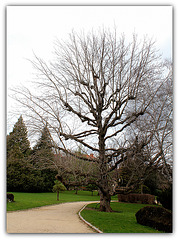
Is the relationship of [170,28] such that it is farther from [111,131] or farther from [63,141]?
[63,141]

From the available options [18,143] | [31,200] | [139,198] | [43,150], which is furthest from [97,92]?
[139,198]

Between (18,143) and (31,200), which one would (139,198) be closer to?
(31,200)

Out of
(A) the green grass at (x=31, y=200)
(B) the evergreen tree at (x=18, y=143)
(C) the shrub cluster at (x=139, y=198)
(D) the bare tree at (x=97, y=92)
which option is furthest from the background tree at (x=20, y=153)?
(C) the shrub cluster at (x=139, y=198)

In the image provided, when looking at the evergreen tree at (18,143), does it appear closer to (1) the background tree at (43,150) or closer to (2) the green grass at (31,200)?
(1) the background tree at (43,150)

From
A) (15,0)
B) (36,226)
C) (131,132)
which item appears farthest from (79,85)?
(36,226)

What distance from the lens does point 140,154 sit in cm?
610

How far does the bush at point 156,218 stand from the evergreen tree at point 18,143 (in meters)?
3.71

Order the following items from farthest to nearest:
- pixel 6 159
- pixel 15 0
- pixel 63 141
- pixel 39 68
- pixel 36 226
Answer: pixel 39 68, pixel 63 141, pixel 15 0, pixel 6 159, pixel 36 226

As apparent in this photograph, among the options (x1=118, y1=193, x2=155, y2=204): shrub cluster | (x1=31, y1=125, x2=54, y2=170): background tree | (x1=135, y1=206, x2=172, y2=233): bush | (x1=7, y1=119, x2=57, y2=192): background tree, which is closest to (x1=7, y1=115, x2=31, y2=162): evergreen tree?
(x1=7, y1=119, x2=57, y2=192): background tree

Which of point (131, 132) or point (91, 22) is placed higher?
point (91, 22)

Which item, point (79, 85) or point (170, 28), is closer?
point (170, 28)

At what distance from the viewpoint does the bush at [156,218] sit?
4293 mm

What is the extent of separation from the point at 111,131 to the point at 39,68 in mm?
3619

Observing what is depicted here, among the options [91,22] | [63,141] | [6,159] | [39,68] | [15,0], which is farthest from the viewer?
[39,68]
